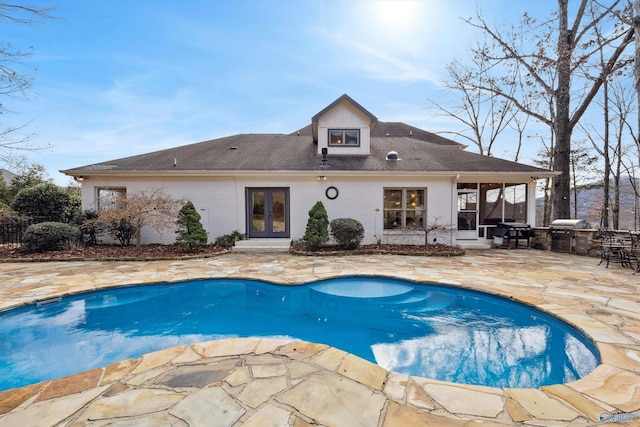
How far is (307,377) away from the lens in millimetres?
2633

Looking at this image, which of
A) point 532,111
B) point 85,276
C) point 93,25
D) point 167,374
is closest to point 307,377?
point 167,374

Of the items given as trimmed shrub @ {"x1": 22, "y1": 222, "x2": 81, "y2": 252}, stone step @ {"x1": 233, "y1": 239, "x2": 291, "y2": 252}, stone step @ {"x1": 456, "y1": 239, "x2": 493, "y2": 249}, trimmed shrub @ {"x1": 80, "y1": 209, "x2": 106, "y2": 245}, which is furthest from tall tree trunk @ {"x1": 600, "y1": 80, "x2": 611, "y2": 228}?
trimmed shrub @ {"x1": 22, "y1": 222, "x2": 81, "y2": 252}

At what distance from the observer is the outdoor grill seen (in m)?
9.72

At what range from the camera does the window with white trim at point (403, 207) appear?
35.8 ft

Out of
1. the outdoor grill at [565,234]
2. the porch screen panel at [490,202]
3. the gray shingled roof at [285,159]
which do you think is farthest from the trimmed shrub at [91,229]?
the outdoor grill at [565,234]

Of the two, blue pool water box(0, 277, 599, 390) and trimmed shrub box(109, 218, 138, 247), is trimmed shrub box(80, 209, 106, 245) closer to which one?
trimmed shrub box(109, 218, 138, 247)

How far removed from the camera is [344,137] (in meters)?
11.9

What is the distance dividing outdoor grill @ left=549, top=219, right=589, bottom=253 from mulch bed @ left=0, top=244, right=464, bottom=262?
3.99 meters

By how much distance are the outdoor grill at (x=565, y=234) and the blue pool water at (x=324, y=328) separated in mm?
7205

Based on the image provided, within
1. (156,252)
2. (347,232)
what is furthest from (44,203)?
(347,232)

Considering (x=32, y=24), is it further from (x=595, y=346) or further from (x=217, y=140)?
(x=595, y=346)

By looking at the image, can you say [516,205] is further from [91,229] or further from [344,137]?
[91,229]

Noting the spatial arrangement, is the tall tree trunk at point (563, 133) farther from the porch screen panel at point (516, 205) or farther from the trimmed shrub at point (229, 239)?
the trimmed shrub at point (229, 239)

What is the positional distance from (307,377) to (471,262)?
7.33m
